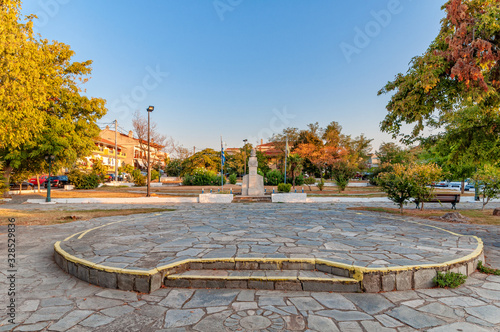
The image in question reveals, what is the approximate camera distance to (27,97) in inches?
365

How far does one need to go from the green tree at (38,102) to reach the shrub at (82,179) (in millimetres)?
6895

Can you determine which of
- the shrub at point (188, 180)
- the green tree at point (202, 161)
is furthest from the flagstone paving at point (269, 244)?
the green tree at point (202, 161)

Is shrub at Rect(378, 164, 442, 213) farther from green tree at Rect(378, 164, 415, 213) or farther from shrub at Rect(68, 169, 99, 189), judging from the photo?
shrub at Rect(68, 169, 99, 189)

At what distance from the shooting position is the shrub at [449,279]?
12.5 feet

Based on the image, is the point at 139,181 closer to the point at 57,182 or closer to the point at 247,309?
the point at 57,182

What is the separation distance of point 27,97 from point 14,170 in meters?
15.8

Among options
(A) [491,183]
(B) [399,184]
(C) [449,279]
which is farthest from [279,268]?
(A) [491,183]

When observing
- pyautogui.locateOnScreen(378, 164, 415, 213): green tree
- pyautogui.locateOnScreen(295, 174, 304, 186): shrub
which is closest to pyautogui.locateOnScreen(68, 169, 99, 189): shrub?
pyautogui.locateOnScreen(295, 174, 304, 186): shrub

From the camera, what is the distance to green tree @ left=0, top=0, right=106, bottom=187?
8773 millimetres

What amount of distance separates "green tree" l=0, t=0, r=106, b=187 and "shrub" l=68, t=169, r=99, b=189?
689 centimetres

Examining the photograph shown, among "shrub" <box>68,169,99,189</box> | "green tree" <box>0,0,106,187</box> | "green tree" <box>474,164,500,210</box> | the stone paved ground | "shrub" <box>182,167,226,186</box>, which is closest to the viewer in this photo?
the stone paved ground

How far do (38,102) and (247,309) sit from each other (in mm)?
11745

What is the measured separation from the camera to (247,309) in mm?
3197

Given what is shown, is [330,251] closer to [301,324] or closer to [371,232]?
[301,324]
